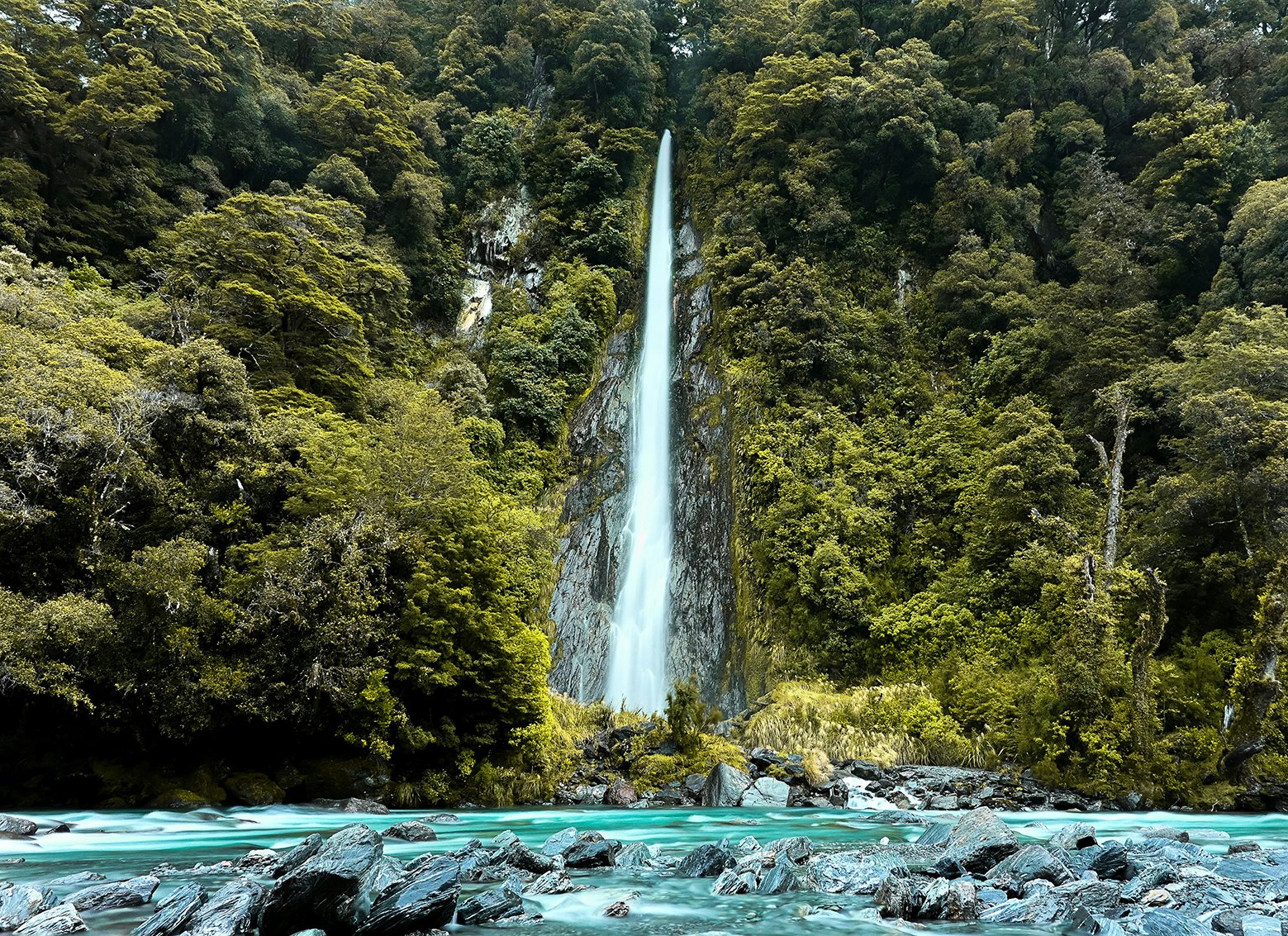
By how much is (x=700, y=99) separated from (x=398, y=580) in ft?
108

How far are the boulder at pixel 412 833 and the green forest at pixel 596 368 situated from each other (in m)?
3.19

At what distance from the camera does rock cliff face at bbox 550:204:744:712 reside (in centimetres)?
2320

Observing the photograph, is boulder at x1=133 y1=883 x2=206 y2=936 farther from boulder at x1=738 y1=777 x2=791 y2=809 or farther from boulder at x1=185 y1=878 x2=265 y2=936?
boulder at x1=738 y1=777 x2=791 y2=809

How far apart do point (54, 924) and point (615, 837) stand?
695 centimetres

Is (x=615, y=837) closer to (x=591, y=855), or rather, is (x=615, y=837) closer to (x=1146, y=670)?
(x=591, y=855)

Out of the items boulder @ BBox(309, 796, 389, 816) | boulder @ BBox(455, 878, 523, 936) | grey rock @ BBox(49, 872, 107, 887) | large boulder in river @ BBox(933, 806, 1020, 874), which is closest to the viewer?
boulder @ BBox(455, 878, 523, 936)

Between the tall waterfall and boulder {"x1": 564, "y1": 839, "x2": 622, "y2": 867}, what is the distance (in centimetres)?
1441

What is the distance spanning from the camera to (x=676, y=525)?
2586 cm

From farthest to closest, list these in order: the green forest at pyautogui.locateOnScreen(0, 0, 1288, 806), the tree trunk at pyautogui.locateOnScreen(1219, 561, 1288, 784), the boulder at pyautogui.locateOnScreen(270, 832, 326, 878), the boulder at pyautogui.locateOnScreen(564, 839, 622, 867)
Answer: the tree trunk at pyautogui.locateOnScreen(1219, 561, 1288, 784) → the green forest at pyautogui.locateOnScreen(0, 0, 1288, 806) → the boulder at pyautogui.locateOnScreen(564, 839, 622, 867) → the boulder at pyautogui.locateOnScreen(270, 832, 326, 878)

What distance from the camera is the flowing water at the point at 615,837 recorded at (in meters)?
5.84

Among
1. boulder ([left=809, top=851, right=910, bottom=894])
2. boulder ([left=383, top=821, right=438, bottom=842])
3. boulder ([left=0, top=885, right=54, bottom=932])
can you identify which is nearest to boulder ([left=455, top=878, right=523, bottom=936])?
boulder ([left=809, top=851, right=910, bottom=894])

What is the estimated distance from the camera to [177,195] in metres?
25.3

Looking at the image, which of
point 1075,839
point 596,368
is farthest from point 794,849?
point 596,368

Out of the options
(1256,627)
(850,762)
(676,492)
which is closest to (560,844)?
(850,762)
